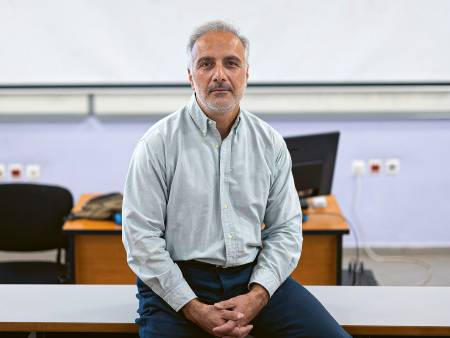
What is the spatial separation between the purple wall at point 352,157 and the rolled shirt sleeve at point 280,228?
222 cm

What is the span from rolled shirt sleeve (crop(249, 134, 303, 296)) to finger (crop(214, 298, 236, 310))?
0.38 ft

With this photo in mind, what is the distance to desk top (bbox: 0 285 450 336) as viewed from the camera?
2.17 metres

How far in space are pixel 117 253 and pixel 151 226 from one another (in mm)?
1175

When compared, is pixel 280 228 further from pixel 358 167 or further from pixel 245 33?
pixel 358 167

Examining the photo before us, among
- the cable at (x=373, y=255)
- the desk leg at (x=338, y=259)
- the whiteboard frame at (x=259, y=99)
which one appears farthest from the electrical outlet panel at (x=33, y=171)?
the desk leg at (x=338, y=259)

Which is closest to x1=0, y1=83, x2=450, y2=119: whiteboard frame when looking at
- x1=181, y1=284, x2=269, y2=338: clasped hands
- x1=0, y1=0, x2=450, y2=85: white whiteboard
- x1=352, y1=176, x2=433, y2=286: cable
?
x1=0, y1=0, x2=450, y2=85: white whiteboard

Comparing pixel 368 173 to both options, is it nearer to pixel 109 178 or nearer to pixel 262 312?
pixel 109 178

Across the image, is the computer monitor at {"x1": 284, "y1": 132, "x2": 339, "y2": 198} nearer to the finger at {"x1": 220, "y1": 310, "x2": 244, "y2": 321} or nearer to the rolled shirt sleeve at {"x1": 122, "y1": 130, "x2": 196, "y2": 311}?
the rolled shirt sleeve at {"x1": 122, "y1": 130, "x2": 196, "y2": 311}

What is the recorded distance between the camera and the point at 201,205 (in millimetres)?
2250

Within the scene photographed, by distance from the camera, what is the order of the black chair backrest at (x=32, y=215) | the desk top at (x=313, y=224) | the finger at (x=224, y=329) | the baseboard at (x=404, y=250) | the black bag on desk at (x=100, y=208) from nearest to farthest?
the finger at (x=224, y=329) → the desk top at (x=313, y=224) → the black bag on desk at (x=100, y=208) → the black chair backrest at (x=32, y=215) → the baseboard at (x=404, y=250)

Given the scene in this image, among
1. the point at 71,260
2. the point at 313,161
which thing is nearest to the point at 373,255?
the point at 313,161

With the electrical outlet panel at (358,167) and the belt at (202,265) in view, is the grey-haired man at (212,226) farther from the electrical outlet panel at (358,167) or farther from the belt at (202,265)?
the electrical outlet panel at (358,167)

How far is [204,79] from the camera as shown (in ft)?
7.42

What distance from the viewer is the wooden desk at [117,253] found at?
3.28 m
